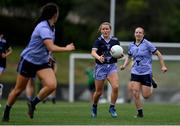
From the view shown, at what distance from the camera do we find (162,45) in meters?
35.4

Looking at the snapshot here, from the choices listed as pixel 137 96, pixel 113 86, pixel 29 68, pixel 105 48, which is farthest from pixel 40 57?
pixel 137 96

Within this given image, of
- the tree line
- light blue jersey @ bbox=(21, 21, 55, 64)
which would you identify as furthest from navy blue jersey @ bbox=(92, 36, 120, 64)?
the tree line

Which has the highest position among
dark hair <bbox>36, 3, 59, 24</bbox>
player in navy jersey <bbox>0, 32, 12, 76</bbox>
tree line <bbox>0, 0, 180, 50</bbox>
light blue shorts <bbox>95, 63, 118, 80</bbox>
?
tree line <bbox>0, 0, 180, 50</bbox>

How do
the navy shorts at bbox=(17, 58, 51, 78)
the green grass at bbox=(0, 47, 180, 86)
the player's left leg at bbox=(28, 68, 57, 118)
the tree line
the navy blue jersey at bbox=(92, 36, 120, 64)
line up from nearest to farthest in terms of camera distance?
the player's left leg at bbox=(28, 68, 57, 118) < the navy shorts at bbox=(17, 58, 51, 78) < the navy blue jersey at bbox=(92, 36, 120, 64) < the green grass at bbox=(0, 47, 180, 86) < the tree line

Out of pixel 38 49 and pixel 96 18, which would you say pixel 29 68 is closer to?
pixel 38 49

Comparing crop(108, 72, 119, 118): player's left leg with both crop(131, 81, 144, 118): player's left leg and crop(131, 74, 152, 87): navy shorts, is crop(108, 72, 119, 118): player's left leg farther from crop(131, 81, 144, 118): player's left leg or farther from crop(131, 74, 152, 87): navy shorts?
crop(131, 74, 152, 87): navy shorts

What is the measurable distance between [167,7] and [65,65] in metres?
12.3

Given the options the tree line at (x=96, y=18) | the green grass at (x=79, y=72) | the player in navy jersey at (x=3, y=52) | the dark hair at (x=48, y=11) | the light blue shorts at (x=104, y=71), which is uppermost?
the tree line at (x=96, y=18)

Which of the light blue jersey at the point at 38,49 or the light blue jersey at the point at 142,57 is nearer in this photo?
the light blue jersey at the point at 38,49

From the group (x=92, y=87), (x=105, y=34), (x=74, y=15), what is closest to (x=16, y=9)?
(x=74, y=15)

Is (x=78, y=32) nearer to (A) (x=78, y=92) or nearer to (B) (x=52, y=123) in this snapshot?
(A) (x=78, y=92)

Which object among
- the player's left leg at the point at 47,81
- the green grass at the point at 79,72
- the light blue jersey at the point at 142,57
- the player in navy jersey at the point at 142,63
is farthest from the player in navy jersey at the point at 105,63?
the green grass at the point at 79,72

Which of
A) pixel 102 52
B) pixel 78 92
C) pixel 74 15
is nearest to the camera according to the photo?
pixel 102 52

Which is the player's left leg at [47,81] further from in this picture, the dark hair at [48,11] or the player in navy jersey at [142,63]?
the player in navy jersey at [142,63]
